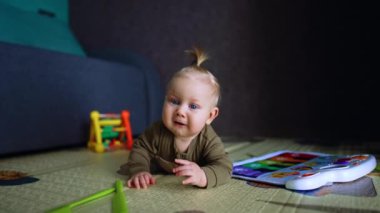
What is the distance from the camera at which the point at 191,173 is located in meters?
0.68

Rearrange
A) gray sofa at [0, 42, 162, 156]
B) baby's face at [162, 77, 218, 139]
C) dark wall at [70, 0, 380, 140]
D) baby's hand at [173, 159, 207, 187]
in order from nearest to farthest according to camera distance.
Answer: baby's hand at [173, 159, 207, 187] < baby's face at [162, 77, 218, 139] < gray sofa at [0, 42, 162, 156] < dark wall at [70, 0, 380, 140]

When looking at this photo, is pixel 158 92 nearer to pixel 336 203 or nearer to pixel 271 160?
pixel 271 160

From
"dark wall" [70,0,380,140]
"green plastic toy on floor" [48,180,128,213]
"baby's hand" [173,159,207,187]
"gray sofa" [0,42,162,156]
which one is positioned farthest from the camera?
"dark wall" [70,0,380,140]

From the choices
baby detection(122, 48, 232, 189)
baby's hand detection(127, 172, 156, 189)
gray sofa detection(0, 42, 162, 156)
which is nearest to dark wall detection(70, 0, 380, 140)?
gray sofa detection(0, 42, 162, 156)

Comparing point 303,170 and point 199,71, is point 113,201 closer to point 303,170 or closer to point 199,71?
point 199,71

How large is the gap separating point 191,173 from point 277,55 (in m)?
1.30

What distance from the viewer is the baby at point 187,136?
0.75m

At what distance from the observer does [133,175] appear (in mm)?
768

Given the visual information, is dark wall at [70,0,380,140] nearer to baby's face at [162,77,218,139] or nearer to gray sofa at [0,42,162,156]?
gray sofa at [0,42,162,156]

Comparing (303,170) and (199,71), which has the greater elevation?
(199,71)

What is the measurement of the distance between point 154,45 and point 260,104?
0.71 metres

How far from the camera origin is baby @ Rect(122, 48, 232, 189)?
0.75 m

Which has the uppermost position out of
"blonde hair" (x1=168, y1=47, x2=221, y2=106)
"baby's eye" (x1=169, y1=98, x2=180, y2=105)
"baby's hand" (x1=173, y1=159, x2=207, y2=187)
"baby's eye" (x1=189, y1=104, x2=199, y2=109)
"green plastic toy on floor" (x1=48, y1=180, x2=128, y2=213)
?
"blonde hair" (x1=168, y1=47, x2=221, y2=106)

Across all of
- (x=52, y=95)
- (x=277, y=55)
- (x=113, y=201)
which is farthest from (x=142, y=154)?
(x=277, y=55)
